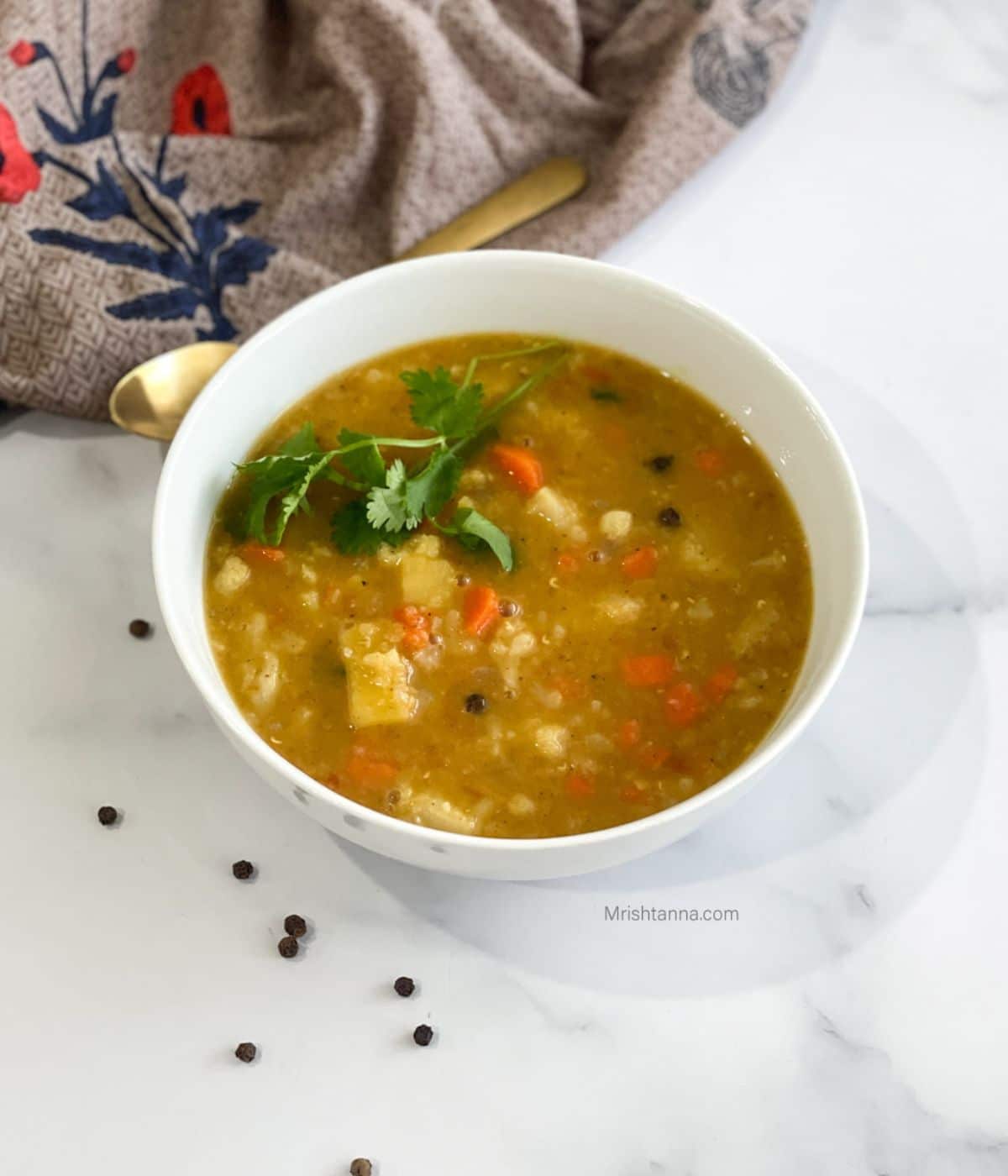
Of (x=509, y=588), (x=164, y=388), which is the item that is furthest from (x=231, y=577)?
(x=164, y=388)

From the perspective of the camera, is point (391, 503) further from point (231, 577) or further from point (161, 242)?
point (161, 242)

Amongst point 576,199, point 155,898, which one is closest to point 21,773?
point 155,898

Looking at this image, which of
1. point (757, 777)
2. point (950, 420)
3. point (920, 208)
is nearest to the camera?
point (757, 777)

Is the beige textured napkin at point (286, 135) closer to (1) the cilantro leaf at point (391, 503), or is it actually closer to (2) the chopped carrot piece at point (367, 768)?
(1) the cilantro leaf at point (391, 503)

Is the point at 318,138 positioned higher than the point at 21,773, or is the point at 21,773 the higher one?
the point at 318,138

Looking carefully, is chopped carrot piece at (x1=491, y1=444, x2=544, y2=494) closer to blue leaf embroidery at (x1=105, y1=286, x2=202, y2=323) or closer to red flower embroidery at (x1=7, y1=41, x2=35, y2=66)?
blue leaf embroidery at (x1=105, y1=286, x2=202, y2=323)

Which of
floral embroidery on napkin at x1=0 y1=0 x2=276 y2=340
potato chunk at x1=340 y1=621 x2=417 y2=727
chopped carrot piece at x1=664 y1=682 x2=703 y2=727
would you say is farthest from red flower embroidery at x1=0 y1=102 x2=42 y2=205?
chopped carrot piece at x1=664 y1=682 x2=703 y2=727

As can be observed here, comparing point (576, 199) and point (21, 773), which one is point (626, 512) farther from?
point (21, 773)
